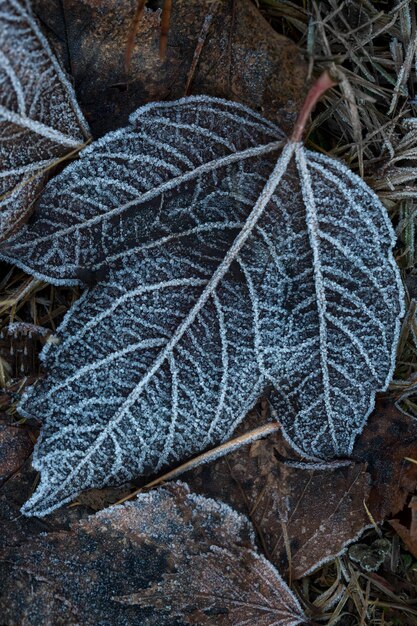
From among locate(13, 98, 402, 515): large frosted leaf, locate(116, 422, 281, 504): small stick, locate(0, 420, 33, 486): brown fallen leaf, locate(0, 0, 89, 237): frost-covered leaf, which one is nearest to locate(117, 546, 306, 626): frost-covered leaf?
locate(116, 422, 281, 504): small stick

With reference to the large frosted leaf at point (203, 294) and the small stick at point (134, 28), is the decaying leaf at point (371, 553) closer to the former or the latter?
the large frosted leaf at point (203, 294)

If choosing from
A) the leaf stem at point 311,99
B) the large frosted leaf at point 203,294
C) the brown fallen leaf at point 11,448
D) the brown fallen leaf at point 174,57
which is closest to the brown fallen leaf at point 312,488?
the large frosted leaf at point 203,294

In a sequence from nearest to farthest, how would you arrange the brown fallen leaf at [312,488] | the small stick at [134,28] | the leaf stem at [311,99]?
1. the leaf stem at [311,99]
2. the small stick at [134,28]
3. the brown fallen leaf at [312,488]

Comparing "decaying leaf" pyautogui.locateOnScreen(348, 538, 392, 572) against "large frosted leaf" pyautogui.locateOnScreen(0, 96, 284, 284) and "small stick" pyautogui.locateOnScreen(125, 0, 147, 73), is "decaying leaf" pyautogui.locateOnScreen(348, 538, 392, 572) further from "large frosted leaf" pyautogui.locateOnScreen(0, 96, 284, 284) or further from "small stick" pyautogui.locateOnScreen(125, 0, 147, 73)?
"small stick" pyautogui.locateOnScreen(125, 0, 147, 73)

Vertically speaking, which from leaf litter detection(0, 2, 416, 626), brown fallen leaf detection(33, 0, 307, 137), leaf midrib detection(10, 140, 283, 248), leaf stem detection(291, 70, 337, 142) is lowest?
leaf litter detection(0, 2, 416, 626)

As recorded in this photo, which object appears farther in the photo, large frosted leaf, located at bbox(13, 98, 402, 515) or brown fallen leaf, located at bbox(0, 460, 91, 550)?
brown fallen leaf, located at bbox(0, 460, 91, 550)

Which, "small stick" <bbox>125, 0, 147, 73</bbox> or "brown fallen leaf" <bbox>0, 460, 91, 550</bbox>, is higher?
"small stick" <bbox>125, 0, 147, 73</bbox>

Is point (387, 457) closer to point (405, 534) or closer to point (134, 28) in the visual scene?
point (405, 534)
